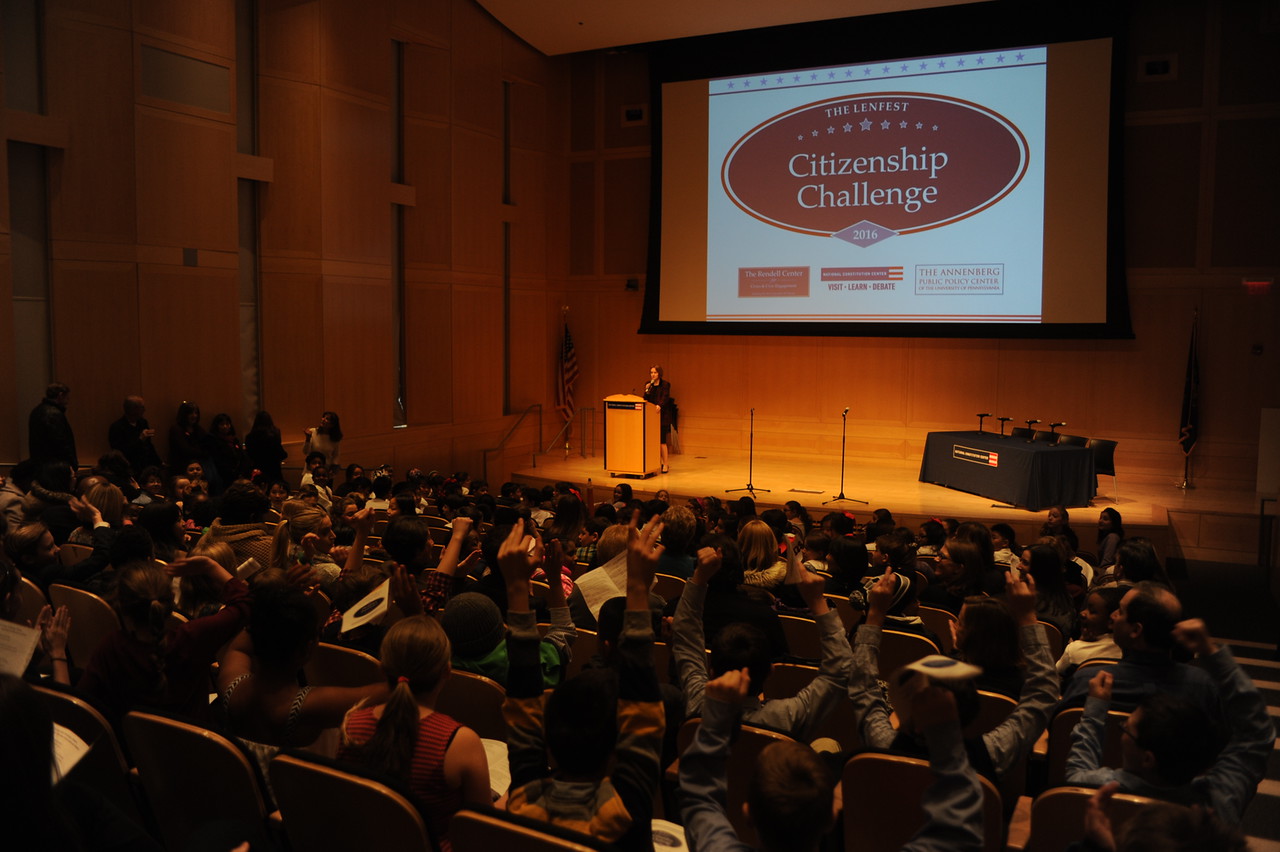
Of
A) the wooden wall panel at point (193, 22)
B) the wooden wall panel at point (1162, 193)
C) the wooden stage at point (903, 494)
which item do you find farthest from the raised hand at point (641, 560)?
the wooden wall panel at point (1162, 193)

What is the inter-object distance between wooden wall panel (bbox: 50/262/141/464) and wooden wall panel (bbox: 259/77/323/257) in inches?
73.5

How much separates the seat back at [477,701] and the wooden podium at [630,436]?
9177 millimetres

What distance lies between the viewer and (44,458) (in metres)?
8.47

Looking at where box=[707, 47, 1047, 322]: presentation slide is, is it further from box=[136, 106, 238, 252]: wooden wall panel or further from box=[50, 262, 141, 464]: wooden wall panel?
box=[50, 262, 141, 464]: wooden wall panel

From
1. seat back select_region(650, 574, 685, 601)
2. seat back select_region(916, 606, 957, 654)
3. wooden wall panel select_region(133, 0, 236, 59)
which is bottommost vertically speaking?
seat back select_region(916, 606, 957, 654)

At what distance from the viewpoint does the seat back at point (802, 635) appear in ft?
14.0

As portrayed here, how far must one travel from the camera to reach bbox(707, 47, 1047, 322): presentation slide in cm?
1240

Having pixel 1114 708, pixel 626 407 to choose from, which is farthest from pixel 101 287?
pixel 1114 708

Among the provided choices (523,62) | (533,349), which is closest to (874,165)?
(523,62)

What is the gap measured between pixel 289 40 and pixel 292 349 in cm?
340

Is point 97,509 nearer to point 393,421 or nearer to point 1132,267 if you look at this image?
point 393,421

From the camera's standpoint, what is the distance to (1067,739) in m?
3.06

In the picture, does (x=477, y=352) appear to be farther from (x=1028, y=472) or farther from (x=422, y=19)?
(x=1028, y=472)

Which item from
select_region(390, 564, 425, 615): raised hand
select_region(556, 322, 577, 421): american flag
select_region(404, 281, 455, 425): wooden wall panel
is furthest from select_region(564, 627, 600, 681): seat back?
select_region(556, 322, 577, 421): american flag
